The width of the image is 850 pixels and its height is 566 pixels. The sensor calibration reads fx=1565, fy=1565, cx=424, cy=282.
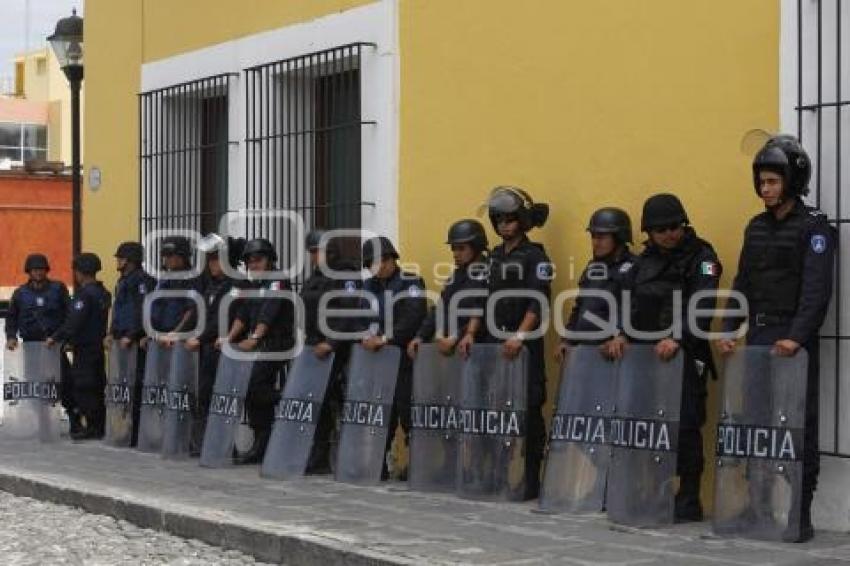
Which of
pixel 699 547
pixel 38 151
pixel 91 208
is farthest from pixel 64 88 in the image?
pixel 699 547

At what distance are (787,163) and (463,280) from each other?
2793mm

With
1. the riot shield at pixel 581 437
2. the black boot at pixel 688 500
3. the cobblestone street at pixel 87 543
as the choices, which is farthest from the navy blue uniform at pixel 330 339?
the black boot at pixel 688 500

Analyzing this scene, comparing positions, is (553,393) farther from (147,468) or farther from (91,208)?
(91,208)

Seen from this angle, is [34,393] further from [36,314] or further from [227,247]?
[227,247]

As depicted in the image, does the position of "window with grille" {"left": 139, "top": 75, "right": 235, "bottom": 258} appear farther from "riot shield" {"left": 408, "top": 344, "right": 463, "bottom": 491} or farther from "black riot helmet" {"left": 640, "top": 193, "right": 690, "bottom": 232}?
"black riot helmet" {"left": 640, "top": 193, "right": 690, "bottom": 232}

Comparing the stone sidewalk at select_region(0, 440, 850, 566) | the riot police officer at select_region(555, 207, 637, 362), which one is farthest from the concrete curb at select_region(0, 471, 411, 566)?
the riot police officer at select_region(555, 207, 637, 362)

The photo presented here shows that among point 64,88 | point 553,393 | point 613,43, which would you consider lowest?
point 553,393

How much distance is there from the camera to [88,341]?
13.8m

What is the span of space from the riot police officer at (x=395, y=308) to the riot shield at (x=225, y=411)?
136 centimetres

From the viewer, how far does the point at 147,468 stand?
1159cm

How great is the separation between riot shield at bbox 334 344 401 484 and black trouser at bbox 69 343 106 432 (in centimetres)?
399

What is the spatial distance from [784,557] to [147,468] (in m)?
5.69

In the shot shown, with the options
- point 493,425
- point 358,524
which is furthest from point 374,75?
point 358,524

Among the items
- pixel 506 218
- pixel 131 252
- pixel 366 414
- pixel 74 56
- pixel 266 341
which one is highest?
pixel 74 56
